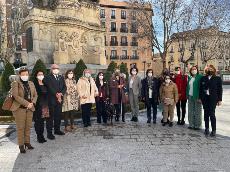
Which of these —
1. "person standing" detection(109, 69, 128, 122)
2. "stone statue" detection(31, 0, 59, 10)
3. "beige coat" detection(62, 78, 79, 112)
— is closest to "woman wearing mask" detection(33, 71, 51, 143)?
"beige coat" detection(62, 78, 79, 112)

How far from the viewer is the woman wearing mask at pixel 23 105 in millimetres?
6844

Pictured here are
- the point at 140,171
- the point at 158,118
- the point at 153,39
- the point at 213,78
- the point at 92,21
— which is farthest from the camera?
the point at 153,39

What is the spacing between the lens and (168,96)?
9633 millimetres

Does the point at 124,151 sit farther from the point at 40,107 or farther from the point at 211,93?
the point at 211,93

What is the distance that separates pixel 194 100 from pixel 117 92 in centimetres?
262

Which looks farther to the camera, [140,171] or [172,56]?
[172,56]

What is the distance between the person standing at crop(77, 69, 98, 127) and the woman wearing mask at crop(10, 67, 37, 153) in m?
2.56

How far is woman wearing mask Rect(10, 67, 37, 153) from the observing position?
6.84 metres

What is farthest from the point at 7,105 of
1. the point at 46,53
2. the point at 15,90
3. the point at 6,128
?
the point at 46,53

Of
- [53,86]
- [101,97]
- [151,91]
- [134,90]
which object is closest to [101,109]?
[101,97]

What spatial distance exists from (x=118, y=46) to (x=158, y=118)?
59016 mm

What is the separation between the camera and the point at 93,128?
945 cm

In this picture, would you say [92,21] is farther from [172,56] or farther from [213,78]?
[172,56]

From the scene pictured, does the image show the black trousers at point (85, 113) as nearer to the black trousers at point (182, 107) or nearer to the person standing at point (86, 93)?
the person standing at point (86, 93)
